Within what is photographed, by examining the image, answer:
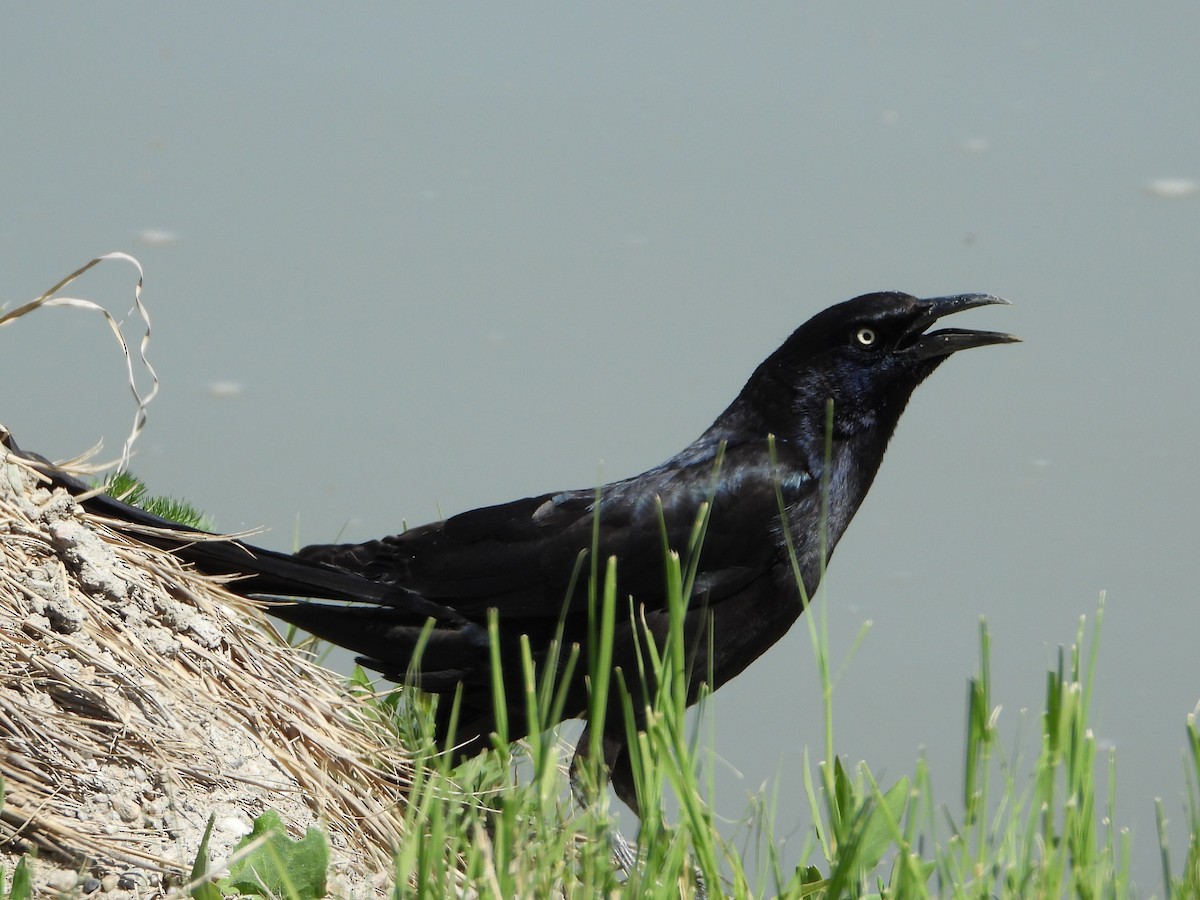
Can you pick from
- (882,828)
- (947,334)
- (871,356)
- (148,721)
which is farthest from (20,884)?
(947,334)

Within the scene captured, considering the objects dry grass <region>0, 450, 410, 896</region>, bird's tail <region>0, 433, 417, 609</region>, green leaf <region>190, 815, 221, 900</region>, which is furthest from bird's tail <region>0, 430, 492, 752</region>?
green leaf <region>190, 815, 221, 900</region>

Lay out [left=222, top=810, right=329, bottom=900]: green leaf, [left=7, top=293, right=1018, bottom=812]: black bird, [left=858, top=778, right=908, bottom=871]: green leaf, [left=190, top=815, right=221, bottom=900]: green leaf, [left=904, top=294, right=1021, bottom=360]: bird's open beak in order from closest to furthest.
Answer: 1. [left=190, top=815, right=221, bottom=900]: green leaf
2. [left=222, top=810, right=329, bottom=900]: green leaf
3. [left=858, top=778, right=908, bottom=871]: green leaf
4. [left=7, top=293, right=1018, bottom=812]: black bird
5. [left=904, top=294, right=1021, bottom=360]: bird's open beak

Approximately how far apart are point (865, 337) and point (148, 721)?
2.14m

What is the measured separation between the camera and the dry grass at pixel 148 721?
2.24 m

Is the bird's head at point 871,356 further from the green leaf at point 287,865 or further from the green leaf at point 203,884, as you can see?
the green leaf at point 203,884

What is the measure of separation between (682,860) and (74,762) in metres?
1.04

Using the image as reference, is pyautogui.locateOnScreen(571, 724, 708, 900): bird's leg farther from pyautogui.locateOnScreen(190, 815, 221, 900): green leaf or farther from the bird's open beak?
the bird's open beak

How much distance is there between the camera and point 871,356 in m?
3.75

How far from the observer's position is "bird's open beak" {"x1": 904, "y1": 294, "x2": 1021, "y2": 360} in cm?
374

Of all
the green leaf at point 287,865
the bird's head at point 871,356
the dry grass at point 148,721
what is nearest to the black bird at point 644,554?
the bird's head at point 871,356

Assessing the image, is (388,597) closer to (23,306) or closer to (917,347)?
(23,306)

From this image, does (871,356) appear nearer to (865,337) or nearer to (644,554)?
(865,337)

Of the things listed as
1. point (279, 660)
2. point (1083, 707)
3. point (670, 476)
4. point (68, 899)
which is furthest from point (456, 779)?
point (1083, 707)

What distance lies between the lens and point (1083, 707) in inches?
72.0
